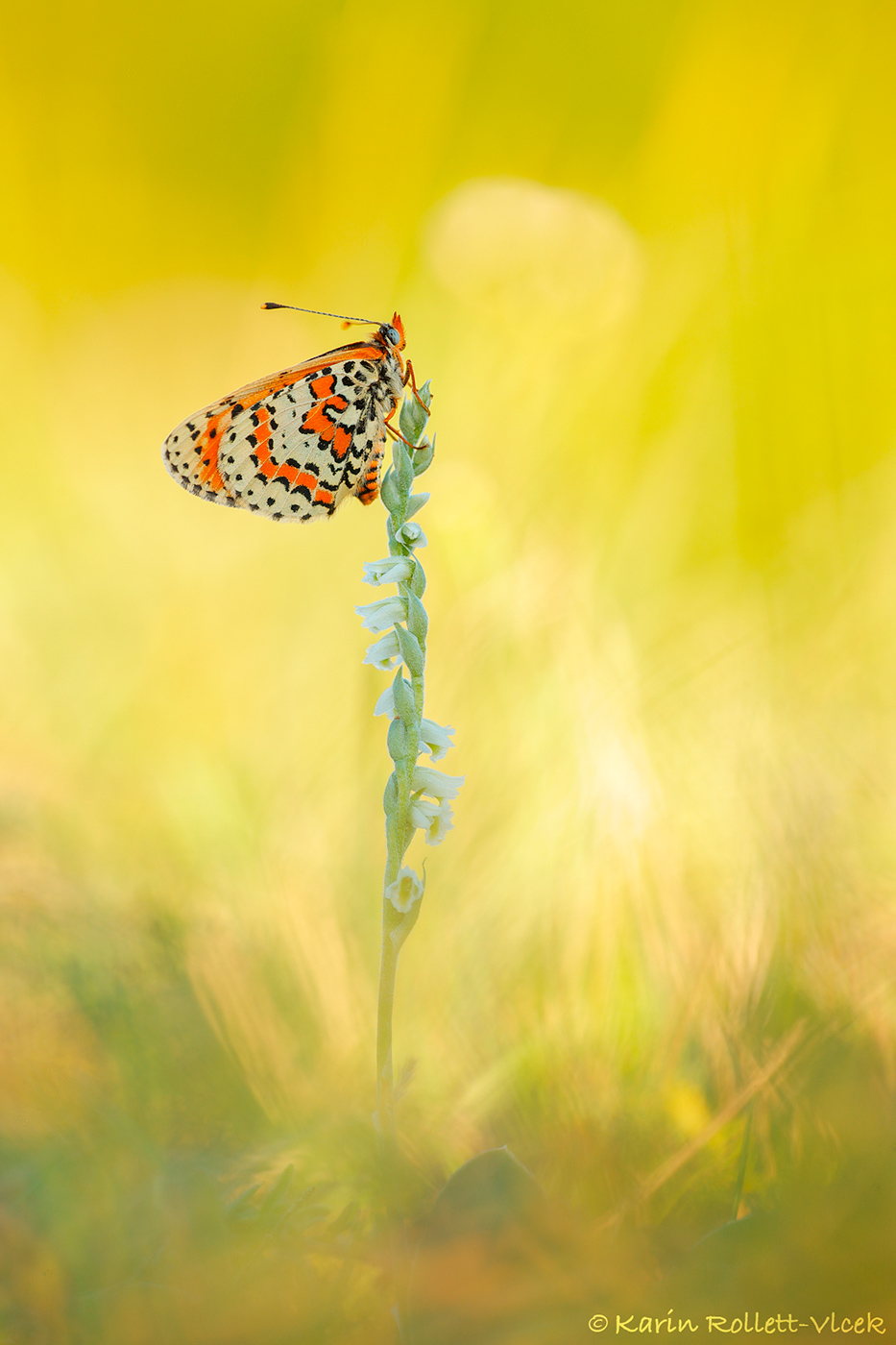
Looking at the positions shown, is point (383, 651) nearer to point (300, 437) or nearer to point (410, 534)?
point (410, 534)

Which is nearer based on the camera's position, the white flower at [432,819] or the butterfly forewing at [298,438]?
the white flower at [432,819]

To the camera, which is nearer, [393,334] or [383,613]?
[383,613]

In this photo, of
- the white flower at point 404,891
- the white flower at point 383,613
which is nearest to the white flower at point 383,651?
the white flower at point 383,613

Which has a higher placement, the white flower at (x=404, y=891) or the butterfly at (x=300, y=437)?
the butterfly at (x=300, y=437)

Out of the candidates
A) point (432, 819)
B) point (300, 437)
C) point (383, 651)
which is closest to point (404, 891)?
point (432, 819)

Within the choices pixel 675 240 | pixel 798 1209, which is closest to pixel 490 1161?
pixel 798 1209

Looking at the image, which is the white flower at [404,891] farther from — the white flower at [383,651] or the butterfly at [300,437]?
the butterfly at [300,437]
